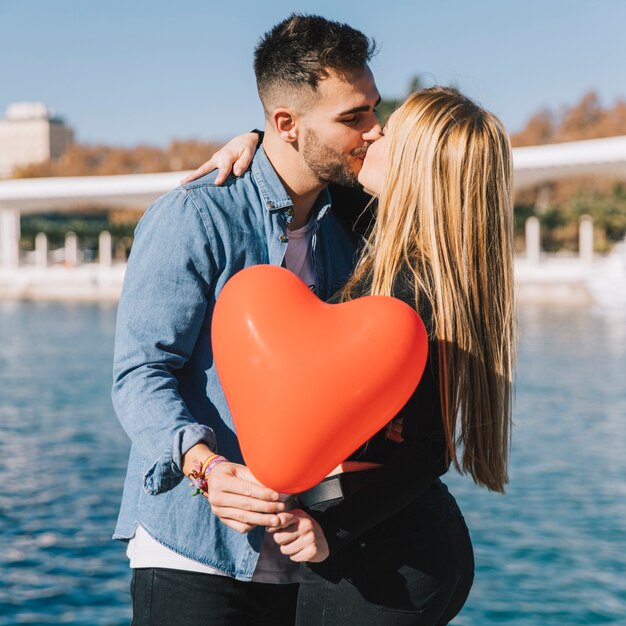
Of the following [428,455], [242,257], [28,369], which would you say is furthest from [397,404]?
[28,369]

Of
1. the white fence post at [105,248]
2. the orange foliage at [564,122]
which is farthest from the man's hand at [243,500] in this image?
the orange foliage at [564,122]

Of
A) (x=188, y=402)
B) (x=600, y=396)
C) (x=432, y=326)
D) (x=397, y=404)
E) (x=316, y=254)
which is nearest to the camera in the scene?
(x=397, y=404)

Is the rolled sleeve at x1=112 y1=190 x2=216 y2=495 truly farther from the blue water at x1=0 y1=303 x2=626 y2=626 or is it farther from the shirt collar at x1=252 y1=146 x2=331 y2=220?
the blue water at x1=0 y1=303 x2=626 y2=626

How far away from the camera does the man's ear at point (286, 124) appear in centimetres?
198

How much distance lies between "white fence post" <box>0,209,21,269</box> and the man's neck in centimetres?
4161

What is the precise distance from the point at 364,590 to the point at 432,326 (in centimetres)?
50

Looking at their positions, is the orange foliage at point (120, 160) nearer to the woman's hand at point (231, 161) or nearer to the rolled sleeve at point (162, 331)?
the woman's hand at point (231, 161)

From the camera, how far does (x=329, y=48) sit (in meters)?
1.92

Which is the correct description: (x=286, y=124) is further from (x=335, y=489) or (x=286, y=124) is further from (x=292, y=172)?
(x=335, y=489)

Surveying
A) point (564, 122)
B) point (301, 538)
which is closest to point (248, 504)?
point (301, 538)

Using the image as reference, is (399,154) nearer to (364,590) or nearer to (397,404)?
(397,404)

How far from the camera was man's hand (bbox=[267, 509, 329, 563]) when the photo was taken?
5.33 ft

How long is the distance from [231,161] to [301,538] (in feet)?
2.77

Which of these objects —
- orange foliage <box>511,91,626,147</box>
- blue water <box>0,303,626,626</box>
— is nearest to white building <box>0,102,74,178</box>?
orange foliage <box>511,91,626,147</box>
